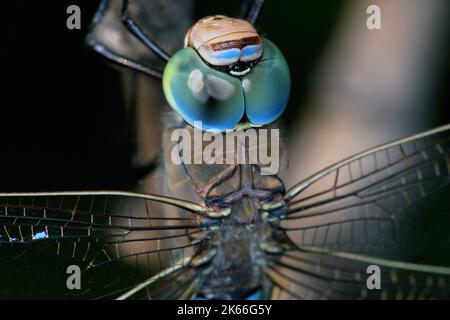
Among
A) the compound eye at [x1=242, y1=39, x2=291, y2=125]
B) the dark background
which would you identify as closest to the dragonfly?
the compound eye at [x1=242, y1=39, x2=291, y2=125]

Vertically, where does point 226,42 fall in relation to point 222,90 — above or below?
above

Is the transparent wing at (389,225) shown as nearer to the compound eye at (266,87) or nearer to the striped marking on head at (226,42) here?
the compound eye at (266,87)

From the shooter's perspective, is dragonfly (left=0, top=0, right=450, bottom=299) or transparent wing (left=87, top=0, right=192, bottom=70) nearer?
dragonfly (left=0, top=0, right=450, bottom=299)

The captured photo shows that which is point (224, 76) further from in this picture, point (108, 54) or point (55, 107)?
point (55, 107)

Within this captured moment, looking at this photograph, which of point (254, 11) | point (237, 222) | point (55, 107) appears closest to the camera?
point (237, 222)

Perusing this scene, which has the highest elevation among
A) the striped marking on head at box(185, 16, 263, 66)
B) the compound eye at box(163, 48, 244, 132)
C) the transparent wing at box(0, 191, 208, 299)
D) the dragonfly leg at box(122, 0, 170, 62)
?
the dragonfly leg at box(122, 0, 170, 62)

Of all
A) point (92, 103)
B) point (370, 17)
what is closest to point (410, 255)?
point (370, 17)

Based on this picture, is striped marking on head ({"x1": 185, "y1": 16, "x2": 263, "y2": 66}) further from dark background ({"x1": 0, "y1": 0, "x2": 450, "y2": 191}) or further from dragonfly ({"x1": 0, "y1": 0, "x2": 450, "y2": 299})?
dark background ({"x1": 0, "y1": 0, "x2": 450, "y2": 191})

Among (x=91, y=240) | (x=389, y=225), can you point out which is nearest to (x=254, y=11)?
(x=389, y=225)
